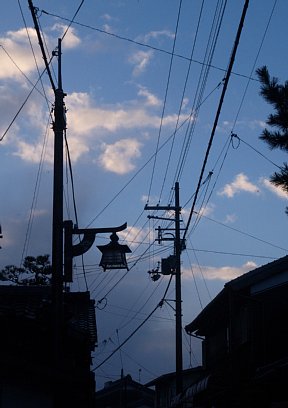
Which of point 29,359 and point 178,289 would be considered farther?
point 178,289

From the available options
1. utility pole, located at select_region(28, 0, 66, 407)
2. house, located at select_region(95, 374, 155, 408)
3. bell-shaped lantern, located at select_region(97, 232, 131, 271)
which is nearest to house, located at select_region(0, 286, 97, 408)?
utility pole, located at select_region(28, 0, 66, 407)

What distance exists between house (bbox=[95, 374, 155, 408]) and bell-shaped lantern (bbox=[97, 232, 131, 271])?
152 ft

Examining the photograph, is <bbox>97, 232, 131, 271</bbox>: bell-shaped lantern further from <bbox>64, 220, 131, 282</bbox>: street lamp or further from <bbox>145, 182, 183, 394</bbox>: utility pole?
<bbox>145, 182, 183, 394</bbox>: utility pole

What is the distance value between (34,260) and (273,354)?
28.5 m

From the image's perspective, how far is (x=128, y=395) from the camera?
5919 cm

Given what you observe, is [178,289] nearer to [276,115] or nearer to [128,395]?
[276,115]

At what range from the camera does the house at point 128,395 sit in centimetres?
5850

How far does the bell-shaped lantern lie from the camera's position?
43.2ft

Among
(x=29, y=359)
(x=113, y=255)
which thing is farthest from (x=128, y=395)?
(x=113, y=255)

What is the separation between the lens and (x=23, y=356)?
511 inches

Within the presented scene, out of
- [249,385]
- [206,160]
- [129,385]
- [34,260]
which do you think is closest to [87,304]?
[249,385]

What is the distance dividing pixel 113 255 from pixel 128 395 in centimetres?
4863

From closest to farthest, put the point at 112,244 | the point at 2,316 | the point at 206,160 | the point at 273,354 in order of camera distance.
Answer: the point at 2,316, the point at 112,244, the point at 206,160, the point at 273,354

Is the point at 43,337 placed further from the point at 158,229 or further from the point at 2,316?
the point at 158,229
